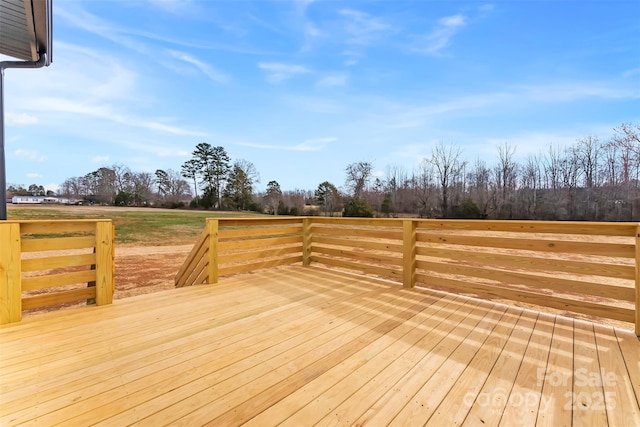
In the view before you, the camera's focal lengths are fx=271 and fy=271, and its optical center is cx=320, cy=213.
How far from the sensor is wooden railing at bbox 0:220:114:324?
2.24 metres

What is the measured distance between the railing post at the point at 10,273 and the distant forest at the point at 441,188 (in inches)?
775

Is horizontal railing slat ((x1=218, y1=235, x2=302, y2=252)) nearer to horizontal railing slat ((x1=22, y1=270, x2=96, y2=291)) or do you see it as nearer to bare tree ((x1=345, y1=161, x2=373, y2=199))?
horizontal railing slat ((x1=22, y1=270, x2=96, y2=291))

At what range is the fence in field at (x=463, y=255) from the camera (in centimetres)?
245

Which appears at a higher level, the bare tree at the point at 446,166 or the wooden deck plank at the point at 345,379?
the bare tree at the point at 446,166

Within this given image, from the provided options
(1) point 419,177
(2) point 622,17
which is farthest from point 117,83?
(1) point 419,177

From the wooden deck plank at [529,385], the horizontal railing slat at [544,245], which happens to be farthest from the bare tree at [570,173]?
the wooden deck plank at [529,385]

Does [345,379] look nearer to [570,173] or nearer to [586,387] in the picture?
[586,387]

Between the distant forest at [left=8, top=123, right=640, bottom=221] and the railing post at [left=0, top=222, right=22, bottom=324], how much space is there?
19677 millimetres

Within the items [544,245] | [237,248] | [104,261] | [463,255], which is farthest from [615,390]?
[104,261]

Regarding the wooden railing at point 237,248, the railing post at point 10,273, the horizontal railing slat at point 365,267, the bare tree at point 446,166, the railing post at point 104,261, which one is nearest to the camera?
the railing post at point 10,273

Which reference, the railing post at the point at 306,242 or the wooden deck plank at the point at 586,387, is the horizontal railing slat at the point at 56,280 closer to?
the railing post at the point at 306,242

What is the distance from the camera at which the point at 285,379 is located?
1.56 meters

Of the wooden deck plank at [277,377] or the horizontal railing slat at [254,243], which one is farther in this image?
the horizontal railing slat at [254,243]

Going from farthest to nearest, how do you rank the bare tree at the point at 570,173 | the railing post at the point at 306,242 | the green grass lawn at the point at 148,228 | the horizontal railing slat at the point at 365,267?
1. the bare tree at the point at 570,173
2. the green grass lawn at the point at 148,228
3. the railing post at the point at 306,242
4. the horizontal railing slat at the point at 365,267
